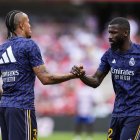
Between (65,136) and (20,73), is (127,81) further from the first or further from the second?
(65,136)

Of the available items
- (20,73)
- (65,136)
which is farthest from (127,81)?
(65,136)

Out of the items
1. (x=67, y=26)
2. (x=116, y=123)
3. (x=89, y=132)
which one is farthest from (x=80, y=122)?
(x=116, y=123)

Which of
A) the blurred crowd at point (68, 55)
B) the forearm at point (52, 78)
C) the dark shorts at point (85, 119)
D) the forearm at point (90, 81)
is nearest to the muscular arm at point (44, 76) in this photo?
the forearm at point (52, 78)

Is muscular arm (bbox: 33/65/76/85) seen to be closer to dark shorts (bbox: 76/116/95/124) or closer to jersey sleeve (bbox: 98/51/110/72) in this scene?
jersey sleeve (bbox: 98/51/110/72)

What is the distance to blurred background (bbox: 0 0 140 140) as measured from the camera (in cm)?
2294

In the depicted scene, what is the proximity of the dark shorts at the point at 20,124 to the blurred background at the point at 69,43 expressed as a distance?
12897mm

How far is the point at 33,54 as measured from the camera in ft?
29.3

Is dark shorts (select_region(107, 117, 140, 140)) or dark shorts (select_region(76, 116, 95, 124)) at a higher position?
dark shorts (select_region(107, 117, 140, 140))

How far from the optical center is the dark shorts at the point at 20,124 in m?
8.93

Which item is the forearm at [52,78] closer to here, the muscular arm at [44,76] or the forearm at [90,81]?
the muscular arm at [44,76]

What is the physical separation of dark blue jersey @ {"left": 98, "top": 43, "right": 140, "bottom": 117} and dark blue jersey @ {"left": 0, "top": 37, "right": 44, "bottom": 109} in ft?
3.55

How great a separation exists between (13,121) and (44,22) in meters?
18.6

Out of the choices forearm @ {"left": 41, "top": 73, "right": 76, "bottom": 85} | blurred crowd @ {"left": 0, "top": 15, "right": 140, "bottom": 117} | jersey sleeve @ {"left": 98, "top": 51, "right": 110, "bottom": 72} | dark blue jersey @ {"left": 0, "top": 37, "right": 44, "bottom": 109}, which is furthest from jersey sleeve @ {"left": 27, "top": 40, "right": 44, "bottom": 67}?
blurred crowd @ {"left": 0, "top": 15, "right": 140, "bottom": 117}

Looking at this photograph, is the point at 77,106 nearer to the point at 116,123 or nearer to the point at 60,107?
the point at 60,107
